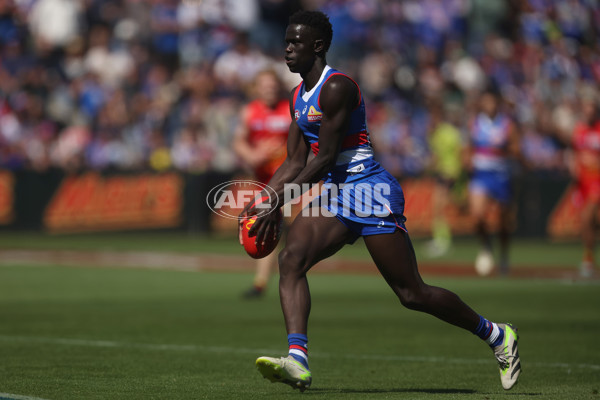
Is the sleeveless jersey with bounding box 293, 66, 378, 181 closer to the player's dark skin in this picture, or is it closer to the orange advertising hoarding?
the player's dark skin

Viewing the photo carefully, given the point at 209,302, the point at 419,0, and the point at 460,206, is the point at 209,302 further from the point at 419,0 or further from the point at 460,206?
the point at 419,0

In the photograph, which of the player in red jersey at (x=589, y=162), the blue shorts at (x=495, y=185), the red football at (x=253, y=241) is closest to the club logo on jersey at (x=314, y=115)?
the red football at (x=253, y=241)

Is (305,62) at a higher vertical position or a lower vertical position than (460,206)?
higher

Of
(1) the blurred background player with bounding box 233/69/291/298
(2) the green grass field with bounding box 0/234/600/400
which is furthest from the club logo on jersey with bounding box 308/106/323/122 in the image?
(1) the blurred background player with bounding box 233/69/291/298

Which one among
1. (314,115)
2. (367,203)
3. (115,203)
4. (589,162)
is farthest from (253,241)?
(115,203)

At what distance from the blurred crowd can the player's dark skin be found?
18238 mm

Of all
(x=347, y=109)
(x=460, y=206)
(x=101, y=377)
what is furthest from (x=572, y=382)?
(x=460, y=206)

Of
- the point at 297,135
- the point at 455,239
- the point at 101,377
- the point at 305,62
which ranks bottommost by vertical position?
the point at 455,239

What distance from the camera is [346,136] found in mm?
7391

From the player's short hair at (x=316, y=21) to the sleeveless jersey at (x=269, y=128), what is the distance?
22.9 feet

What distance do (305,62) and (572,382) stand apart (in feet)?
9.94

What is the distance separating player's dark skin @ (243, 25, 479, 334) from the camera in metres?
7.13

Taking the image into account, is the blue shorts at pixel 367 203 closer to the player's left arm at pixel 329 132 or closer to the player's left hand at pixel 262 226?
the player's left arm at pixel 329 132

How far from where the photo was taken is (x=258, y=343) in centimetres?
1016
